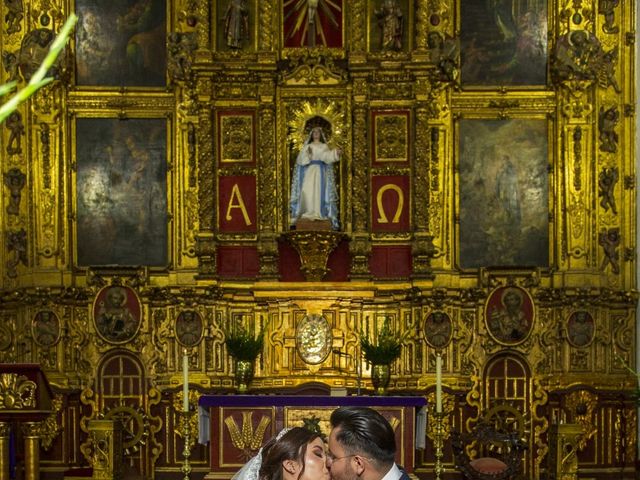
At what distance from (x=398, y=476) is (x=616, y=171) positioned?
45.0ft

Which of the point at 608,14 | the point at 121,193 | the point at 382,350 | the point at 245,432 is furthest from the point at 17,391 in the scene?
the point at 608,14

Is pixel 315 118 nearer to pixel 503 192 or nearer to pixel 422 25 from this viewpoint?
pixel 422 25

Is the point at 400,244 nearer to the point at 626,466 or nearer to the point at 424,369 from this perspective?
the point at 424,369

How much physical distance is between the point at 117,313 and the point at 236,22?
4.45m

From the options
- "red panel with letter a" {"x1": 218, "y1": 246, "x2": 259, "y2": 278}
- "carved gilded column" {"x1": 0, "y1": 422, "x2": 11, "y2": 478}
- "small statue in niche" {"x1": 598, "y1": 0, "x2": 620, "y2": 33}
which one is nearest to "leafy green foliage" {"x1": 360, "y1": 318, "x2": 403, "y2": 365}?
"red panel with letter a" {"x1": 218, "y1": 246, "x2": 259, "y2": 278}

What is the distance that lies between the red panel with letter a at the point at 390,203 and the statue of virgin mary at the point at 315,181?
60 centimetres

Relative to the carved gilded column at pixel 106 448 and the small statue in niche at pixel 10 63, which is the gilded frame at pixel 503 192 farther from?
the small statue in niche at pixel 10 63

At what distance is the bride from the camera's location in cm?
527

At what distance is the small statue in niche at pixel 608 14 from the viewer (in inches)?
741

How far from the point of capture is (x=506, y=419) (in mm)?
18031

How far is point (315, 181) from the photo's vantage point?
1811 centimetres

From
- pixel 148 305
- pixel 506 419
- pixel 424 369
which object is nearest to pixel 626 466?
pixel 506 419

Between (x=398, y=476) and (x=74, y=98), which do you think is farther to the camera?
(x=74, y=98)

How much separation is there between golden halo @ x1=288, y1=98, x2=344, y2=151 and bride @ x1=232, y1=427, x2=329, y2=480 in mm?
13259
